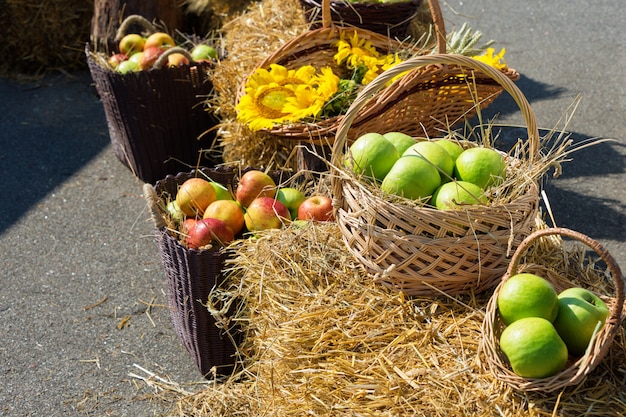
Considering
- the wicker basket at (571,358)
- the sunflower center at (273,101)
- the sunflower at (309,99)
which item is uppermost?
the wicker basket at (571,358)

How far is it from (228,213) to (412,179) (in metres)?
0.92

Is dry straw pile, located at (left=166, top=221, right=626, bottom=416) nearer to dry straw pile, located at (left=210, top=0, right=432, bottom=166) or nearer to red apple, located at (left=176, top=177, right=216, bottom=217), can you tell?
red apple, located at (left=176, top=177, right=216, bottom=217)

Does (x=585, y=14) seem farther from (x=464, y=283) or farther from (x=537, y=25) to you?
(x=464, y=283)

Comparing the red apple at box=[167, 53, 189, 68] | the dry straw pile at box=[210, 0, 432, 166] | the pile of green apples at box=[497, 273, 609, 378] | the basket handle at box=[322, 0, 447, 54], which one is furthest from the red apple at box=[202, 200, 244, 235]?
the red apple at box=[167, 53, 189, 68]

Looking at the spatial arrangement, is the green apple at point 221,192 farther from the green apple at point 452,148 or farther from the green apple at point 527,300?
the green apple at point 527,300

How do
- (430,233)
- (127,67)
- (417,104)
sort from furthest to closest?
(127,67) < (417,104) < (430,233)

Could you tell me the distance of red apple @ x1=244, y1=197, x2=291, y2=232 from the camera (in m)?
2.75

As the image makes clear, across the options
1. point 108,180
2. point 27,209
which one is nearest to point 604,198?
point 108,180

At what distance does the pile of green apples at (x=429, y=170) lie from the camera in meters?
2.19

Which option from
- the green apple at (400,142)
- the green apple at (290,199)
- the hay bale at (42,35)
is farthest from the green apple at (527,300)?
the hay bale at (42,35)

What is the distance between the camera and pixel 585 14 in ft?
23.2

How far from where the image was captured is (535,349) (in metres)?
1.80

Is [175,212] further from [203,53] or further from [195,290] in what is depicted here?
[203,53]

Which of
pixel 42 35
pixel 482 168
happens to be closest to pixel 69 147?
pixel 42 35
